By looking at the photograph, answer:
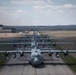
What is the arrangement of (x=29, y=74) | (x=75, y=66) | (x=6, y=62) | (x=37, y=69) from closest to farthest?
(x=29, y=74) < (x=37, y=69) < (x=75, y=66) < (x=6, y=62)

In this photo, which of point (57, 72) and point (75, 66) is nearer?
point (57, 72)

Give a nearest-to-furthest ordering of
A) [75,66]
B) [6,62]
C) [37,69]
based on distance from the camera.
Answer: [37,69] < [75,66] < [6,62]

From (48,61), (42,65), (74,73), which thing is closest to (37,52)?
(42,65)

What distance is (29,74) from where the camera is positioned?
5016 cm

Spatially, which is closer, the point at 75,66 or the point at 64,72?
the point at 64,72

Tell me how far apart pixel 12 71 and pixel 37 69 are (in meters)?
5.91

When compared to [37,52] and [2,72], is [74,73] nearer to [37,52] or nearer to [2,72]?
[37,52]

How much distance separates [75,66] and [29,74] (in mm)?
14465

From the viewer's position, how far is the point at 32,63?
2234 inches

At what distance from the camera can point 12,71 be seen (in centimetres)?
5331

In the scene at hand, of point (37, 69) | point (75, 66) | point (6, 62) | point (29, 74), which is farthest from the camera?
point (6, 62)

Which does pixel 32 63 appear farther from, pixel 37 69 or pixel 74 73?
pixel 74 73

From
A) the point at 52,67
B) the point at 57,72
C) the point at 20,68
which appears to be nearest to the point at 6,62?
the point at 20,68

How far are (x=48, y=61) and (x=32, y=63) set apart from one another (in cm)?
1003
